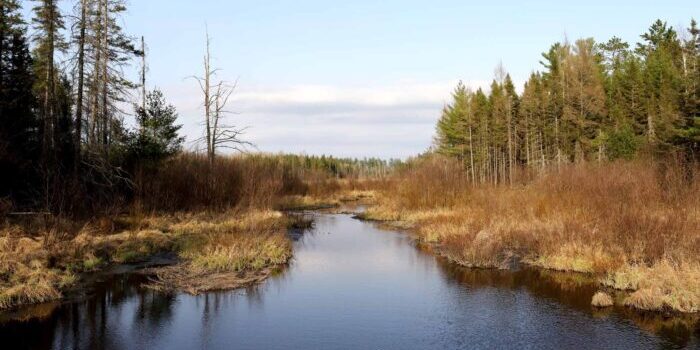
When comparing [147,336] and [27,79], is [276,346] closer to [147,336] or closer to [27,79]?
[147,336]

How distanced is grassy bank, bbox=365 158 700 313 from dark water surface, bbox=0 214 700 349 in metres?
0.93

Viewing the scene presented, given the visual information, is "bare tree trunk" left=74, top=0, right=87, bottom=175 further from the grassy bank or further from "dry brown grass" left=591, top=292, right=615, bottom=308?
"dry brown grass" left=591, top=292, right=615, bottom=308

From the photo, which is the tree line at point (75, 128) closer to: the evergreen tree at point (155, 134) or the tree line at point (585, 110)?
the evergreen tree at point (155, 134)

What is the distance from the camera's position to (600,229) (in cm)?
1695

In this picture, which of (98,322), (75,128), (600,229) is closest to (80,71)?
(75,128)

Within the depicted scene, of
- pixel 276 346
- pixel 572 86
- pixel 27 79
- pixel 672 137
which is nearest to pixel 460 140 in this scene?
pixel 572 86

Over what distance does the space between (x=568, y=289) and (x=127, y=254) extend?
44.9 ft

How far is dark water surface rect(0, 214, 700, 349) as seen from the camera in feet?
33.3

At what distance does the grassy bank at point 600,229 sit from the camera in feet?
42.7

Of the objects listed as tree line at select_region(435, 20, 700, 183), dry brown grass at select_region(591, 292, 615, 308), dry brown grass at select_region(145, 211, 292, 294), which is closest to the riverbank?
dry brown grass at select_region(145, 211, 292, 294)

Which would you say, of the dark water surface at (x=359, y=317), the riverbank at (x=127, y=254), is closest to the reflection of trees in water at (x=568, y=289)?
the dark water surface at (x=359, y=317)

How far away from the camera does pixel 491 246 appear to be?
60.3 feet

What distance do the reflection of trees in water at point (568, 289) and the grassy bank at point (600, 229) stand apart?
1.51ft

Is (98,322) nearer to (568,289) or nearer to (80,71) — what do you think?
(568,289)
